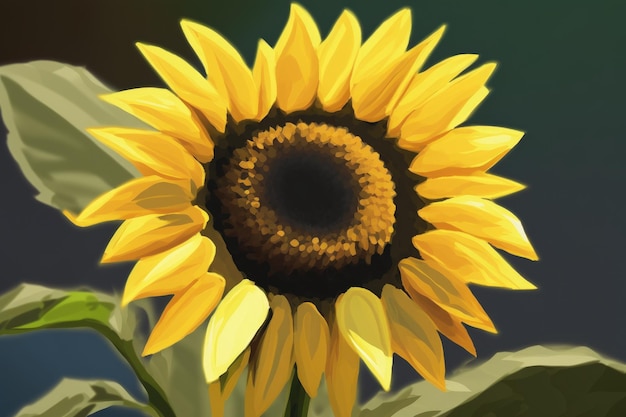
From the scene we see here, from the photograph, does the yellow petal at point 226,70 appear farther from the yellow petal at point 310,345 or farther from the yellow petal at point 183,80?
the yellow petal at point 310,345

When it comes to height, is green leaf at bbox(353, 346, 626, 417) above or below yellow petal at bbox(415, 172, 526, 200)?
below

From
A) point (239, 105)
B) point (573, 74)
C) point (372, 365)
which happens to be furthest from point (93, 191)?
point (573, 74)

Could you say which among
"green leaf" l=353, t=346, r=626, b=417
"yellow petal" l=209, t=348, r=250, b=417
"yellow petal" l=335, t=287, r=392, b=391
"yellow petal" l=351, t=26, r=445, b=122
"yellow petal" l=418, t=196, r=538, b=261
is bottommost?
"yellow petal" l=209, t=348, r=250, b=417

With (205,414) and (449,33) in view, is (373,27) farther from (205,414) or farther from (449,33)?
(205,414)

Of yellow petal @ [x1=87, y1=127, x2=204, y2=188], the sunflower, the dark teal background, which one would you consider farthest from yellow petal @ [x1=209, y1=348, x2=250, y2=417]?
the dark teal background

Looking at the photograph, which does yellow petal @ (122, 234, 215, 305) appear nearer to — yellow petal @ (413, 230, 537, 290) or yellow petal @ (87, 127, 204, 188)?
yellow petal @ (87, 127, 204, 188)

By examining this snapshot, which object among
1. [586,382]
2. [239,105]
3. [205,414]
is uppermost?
[239,105]

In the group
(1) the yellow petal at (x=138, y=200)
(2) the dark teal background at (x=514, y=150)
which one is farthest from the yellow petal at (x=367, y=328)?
(2) the dark teal background at (x=514, y=150)
